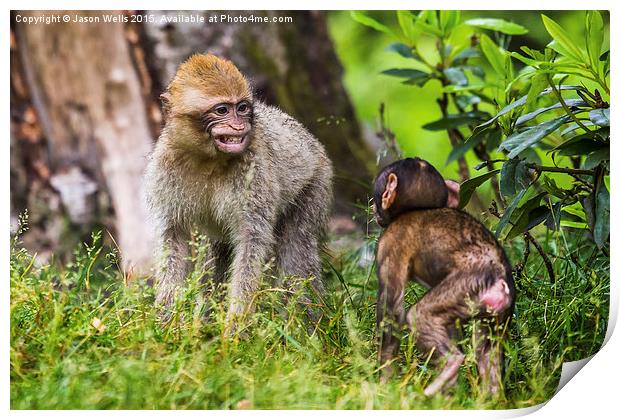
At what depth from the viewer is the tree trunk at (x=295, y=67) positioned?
6578 mm

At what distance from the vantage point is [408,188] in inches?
187

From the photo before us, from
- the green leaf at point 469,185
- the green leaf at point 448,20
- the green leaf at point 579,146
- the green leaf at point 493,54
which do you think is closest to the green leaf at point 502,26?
the green leaf at point 448,20

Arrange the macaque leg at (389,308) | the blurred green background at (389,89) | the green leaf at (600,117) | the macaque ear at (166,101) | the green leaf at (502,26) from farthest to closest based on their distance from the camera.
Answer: the blurred green background at (389,89)
the green leaf at (502,26)
the macaque ear at (166,101)
the green leaf at (600,117)
the macaque leg at (389,308)

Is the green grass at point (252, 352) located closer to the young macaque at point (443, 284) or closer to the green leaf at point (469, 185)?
the young macaque at point (443, 284)

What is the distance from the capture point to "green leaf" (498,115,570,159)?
16.2ft

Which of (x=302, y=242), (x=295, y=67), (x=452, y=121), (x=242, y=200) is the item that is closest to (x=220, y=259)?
(x=302, y=242)

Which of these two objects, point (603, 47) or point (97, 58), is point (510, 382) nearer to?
point (603, 47)

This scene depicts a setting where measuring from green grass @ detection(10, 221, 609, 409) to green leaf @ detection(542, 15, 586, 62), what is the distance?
117cm

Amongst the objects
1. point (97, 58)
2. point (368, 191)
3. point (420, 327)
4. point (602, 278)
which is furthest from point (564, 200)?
point (97, 58)

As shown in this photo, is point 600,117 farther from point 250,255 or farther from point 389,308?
point 250,255

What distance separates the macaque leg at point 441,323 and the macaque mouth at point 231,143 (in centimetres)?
144

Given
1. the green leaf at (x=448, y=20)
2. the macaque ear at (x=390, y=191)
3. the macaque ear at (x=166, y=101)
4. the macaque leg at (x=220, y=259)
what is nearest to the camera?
the macaque ear at (x=390, y=191)

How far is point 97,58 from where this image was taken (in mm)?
7328

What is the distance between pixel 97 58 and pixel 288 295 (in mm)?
2734
